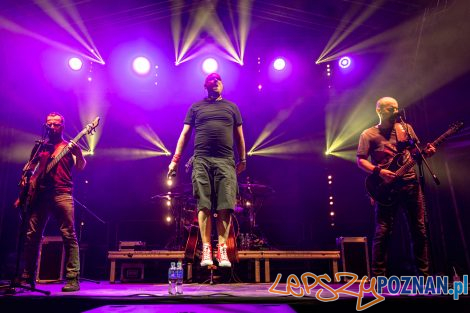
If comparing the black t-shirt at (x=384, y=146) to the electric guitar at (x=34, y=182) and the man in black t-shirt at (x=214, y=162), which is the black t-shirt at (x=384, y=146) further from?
the electric guitar at (x=34, y=182)

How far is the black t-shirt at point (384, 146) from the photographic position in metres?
4.93

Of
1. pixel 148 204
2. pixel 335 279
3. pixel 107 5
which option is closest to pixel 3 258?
pixel 148 204

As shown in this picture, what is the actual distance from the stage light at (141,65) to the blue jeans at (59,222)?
493cm

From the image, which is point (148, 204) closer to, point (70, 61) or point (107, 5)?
point (70, 61)

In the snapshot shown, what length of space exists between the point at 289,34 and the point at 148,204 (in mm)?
5451

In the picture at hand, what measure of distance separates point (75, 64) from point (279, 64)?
496cm

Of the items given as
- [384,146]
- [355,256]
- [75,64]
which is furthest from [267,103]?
[384,146]

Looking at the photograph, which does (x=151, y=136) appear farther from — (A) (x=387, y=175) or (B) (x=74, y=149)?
(A) (x=387, y=175)

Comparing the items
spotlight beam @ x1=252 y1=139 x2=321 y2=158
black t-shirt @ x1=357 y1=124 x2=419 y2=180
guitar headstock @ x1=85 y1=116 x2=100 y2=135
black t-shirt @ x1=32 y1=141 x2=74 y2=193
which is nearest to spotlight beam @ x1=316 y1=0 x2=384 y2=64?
spotlight beam @ x1=252 y1=139 x2=321 y2=158

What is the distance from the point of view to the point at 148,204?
9.46 meters

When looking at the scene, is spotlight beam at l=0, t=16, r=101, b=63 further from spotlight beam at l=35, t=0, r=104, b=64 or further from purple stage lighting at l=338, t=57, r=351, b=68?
purple stage lighting at l=338, t=57, r=351, b=68

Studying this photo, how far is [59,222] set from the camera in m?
5.09

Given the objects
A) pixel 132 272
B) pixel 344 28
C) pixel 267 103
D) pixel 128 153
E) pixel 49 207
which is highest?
pixel 344 28

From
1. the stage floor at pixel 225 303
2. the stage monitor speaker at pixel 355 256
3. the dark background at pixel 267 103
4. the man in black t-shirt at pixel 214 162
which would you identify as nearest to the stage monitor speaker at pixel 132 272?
the dark background at pixel 267 103
